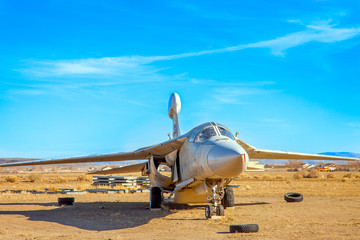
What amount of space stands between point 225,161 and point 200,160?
1.71 m

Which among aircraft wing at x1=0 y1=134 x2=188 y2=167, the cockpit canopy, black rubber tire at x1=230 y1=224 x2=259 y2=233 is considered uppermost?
the cockpit canopy

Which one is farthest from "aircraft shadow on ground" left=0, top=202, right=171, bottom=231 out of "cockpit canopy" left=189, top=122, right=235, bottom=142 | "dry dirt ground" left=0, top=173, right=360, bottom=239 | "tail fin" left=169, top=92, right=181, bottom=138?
"tail fin" left=169, top=92, right=181, bottom=138

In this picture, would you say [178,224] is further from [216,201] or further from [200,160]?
[200,160]

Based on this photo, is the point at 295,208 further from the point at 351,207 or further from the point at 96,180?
the point at 96,180

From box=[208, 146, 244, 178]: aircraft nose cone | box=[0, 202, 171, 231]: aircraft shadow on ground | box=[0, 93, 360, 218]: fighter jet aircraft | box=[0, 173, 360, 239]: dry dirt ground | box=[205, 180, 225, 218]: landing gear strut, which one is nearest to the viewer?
box=[0, 173, 360, 239]: dry dirt ground

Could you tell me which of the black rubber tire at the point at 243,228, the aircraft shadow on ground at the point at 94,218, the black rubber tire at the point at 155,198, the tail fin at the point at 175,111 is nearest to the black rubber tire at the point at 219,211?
the aircraft shadow on ground at the point at 94,218

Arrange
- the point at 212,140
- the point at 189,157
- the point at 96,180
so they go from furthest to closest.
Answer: the point at 96,180 → the point at 189,157 → the point at 212,140

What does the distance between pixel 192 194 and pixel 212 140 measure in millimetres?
4156

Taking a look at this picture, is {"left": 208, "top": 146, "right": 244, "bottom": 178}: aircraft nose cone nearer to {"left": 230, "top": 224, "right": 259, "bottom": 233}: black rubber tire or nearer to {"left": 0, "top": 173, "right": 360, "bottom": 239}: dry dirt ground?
{"left": 0, "top": 173, "right": 360, "bottom": 239}: dry dirt ground

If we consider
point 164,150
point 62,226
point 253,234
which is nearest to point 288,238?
point 253,234

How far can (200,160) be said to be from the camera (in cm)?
1205

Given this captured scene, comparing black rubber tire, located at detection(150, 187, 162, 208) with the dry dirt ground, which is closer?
the dry dirt ground

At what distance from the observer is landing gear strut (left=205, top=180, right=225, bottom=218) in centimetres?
1221

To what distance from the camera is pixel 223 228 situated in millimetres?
10305
